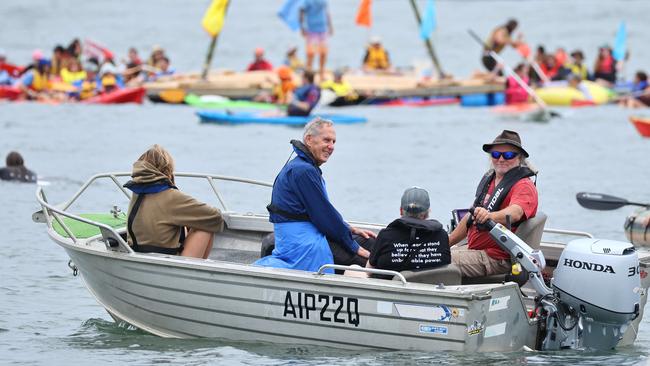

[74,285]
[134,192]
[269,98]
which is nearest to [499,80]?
[269,98]

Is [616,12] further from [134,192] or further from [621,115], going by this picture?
[134,192]

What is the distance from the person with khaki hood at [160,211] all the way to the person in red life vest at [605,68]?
24781 millimetres

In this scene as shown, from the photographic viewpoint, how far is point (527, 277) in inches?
348

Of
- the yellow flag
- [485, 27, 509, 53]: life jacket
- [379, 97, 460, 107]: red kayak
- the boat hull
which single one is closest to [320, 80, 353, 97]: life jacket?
[379, 97, 460, 107]: red kayak

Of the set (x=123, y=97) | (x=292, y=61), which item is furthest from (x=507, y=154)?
(x=292, y=61)

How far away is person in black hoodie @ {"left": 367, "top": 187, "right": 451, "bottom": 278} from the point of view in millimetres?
8422

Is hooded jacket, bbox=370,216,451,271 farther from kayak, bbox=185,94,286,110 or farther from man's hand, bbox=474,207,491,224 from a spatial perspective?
kayak, bbox=185,94,286,110

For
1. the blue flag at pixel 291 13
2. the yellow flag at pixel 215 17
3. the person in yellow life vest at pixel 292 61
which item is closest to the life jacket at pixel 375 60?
the person in yellow life vest at pixel 292 61

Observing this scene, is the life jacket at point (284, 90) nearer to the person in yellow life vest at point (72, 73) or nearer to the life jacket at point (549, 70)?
the person in yellow life vest at point (72, 73)

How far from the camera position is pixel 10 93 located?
3002cm

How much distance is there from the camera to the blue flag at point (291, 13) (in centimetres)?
2984

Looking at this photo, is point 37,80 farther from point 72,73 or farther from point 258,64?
point 258,64

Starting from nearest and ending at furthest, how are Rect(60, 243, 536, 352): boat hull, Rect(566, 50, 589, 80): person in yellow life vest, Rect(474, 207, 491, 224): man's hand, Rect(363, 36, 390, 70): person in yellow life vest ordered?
1. Rect(60, 243, 536, 352): boat hull
2. Rect(474, 207, 491, 224): man's hand
3. Rect(363, 36, 390, 70): person in yellow life vest
4. Rect(566, 50, 589, 80): person in yellow life vest

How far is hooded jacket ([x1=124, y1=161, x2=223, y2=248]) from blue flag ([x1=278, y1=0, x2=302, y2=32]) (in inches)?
815
